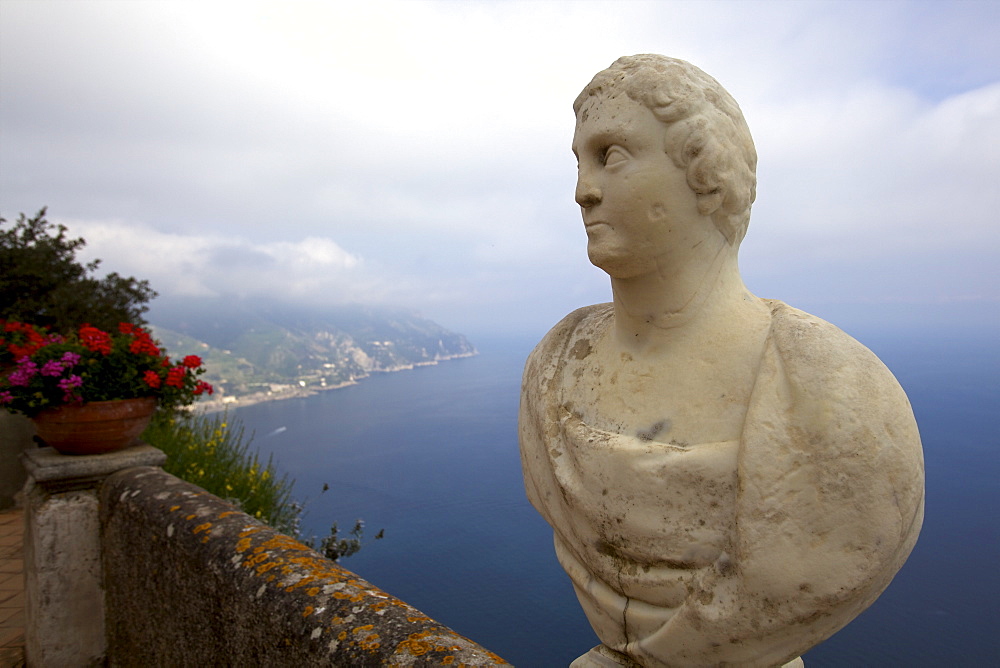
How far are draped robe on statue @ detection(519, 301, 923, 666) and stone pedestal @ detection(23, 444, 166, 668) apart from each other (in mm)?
2862

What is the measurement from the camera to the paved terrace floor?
3.39 meters

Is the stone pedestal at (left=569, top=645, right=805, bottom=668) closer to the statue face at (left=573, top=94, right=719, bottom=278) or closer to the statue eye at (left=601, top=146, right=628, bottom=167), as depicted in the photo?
the statue face at (left=573, top=94, right=719, bottom=278)

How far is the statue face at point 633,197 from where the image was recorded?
5.13 feet

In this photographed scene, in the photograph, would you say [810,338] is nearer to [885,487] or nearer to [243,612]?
[885,487]

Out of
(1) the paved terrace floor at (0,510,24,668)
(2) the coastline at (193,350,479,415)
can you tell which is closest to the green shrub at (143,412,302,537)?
(1) the paved terrace floor at (0,510,24,668)

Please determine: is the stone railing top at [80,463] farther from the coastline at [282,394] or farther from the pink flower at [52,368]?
the coastline at [282,394]

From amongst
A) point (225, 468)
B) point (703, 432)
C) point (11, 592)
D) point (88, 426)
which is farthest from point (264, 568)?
point (225, 468)

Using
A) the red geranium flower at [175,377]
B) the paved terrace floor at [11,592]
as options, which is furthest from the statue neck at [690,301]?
the paved terrace floor at [11,592]

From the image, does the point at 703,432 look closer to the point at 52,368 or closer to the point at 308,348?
the point at 52,368

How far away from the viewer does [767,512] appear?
1387 millimetres

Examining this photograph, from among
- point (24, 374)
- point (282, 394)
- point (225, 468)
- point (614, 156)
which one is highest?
point (614, 156)

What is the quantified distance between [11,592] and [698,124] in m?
4.86

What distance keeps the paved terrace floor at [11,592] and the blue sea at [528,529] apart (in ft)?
9.04

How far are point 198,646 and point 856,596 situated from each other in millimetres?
2249
